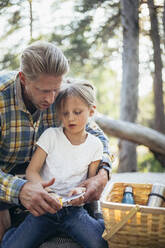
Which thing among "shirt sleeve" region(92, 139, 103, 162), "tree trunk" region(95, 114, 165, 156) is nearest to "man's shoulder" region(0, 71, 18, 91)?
"shirt sleeve" region(92, 139, 103, 162)

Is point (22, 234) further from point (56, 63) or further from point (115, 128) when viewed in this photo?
point (115, 128)

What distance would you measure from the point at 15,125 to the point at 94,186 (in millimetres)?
649

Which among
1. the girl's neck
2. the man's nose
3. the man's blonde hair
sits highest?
the man's blonde hair

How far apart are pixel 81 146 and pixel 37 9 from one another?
4.54 ft

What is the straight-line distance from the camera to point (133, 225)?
1498 mm

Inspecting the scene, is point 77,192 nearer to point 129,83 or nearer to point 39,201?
point 39,201

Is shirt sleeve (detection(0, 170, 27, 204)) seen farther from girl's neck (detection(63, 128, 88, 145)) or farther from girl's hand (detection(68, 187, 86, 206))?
girl's neck (detection(63, 128, 88, 145))

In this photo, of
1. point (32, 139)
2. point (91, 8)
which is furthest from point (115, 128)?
point (32, 139)

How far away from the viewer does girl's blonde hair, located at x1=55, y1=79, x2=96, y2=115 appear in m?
1.85

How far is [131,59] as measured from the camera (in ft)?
13.1

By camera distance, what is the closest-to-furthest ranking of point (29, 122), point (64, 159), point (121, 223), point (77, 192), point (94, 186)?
1. point (121, 223)
2. point (77, 192)
3. point (94, 186)
4. point (64, 159)
5. point (29, 122)

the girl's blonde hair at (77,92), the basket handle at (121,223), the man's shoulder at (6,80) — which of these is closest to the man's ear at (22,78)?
the man's shoulder at (6,80)

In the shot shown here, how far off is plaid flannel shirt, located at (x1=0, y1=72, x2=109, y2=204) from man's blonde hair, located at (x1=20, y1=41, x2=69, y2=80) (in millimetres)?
211

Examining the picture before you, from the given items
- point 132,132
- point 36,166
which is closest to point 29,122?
point 36,166
